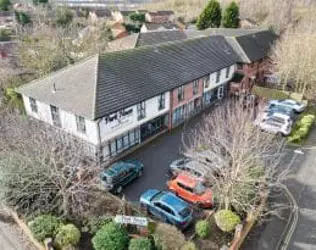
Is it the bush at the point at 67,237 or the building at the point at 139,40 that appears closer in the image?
the bush at the point at 67,237

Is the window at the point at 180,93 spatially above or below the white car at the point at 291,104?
above

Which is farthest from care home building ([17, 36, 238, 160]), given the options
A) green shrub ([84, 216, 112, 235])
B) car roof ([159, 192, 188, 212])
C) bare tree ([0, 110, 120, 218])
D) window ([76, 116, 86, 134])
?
green shrub ([84, 216, 112, 235])

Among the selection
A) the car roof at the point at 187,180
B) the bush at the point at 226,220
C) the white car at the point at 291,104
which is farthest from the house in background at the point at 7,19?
the bush at the point at 226,220

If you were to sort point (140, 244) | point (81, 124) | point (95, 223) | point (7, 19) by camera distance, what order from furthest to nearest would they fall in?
point (7, 19), point (81, 124), point (95, 223), point (140, 244)

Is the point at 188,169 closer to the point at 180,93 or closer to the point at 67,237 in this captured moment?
the point at 67,237

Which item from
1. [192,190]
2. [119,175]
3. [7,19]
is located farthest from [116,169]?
[7,19]

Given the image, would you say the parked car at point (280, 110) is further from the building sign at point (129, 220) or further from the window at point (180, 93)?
the building sign at point (129, 220)

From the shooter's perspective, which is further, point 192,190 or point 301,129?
point 301,129

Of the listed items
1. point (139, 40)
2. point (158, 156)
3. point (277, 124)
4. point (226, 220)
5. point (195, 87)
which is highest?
point (139, 40)
